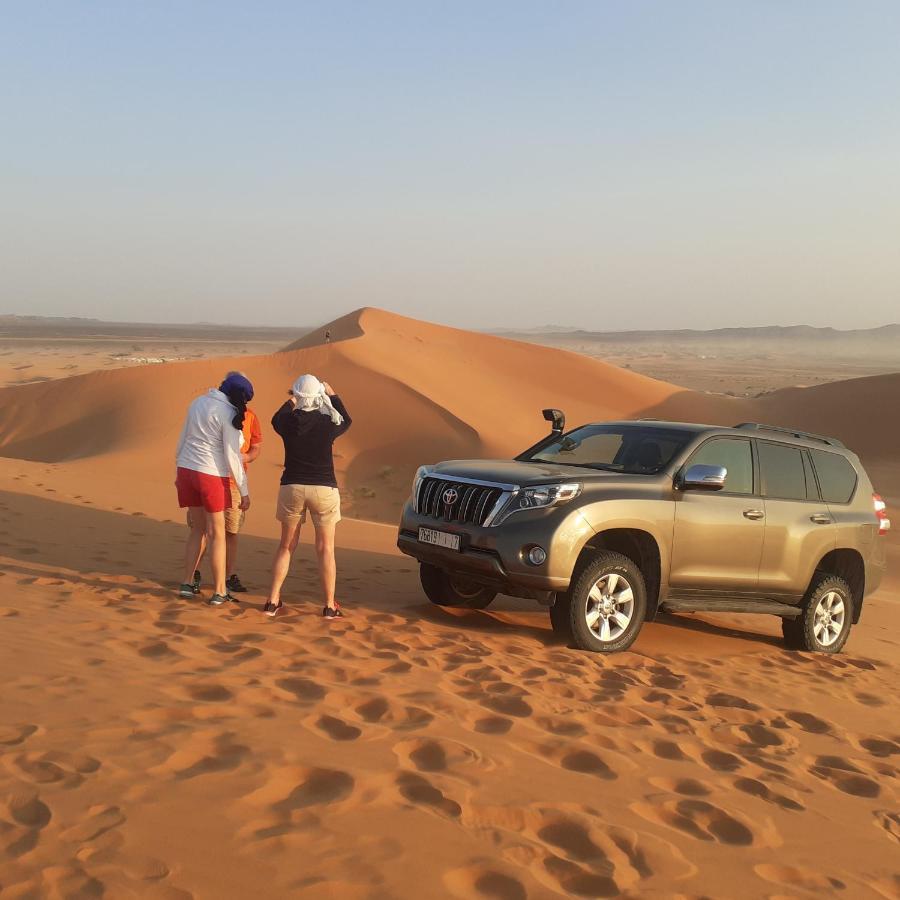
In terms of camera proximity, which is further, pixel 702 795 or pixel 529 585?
pixel 529 585

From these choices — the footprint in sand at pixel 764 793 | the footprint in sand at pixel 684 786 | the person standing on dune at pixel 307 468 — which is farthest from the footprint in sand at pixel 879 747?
the person standing on dune at pixel 307 468

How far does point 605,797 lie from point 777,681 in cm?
341

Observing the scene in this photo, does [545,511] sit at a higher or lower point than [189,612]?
higher

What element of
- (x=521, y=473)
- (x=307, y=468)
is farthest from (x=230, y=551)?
(x=521, y=473)

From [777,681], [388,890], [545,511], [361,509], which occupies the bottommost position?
[361,509]

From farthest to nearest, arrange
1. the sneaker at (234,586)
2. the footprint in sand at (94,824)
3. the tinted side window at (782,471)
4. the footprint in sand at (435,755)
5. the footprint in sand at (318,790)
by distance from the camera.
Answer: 1. the sneaker at (234,586)
2. the tinted side window at (782,471)
3. the footprint in sand at (435,755)
4. the footprint in sand at (318,790)
5. the footprint in sand at (94,824)

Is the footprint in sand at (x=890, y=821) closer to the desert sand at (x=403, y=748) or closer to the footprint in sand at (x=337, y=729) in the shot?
the desert sand at (x=403, y=748)

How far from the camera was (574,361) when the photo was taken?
34938mm

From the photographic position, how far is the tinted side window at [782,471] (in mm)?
8336

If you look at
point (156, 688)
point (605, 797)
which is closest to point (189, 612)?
point (156, 688)

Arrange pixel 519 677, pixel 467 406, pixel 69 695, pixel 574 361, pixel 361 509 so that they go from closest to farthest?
pixel 69 695
pixel 519 677
pixel 361 509
pixel 467 406
pixel 574 361

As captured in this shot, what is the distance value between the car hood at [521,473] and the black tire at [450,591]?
3.16ft

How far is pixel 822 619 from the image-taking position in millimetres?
8719

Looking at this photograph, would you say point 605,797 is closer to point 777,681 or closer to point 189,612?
point 777,681
